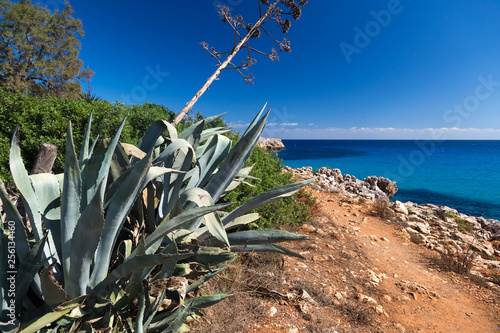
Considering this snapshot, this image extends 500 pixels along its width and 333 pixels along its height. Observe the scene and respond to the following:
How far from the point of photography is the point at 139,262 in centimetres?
121

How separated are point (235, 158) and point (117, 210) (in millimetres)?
856

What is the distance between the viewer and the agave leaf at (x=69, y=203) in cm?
122

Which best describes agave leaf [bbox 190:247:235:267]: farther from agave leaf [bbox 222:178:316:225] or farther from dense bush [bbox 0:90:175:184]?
dense bush [bbox 0:90:175:184]

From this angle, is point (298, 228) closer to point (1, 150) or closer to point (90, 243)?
point (90, 243)

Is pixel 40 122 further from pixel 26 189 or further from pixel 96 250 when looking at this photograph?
pixel 96 250

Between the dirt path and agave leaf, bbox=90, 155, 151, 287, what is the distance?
0.87 meters

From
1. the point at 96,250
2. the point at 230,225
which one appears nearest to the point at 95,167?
the point at 96,250

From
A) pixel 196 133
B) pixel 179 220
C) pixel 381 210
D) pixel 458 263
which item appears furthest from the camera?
pixel 381 210

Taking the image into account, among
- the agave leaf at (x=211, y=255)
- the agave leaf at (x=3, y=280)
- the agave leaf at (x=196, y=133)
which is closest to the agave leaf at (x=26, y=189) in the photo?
the agave leaf at (x=3, y=280)

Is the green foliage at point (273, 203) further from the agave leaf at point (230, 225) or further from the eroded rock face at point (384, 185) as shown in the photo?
the eroded rock face at point (384, 185)

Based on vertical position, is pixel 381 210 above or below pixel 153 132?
below

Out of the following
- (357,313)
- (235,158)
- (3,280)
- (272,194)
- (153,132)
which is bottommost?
(357,313)

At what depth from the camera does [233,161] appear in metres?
1.78

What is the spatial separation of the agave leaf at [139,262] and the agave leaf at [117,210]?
0.09m
